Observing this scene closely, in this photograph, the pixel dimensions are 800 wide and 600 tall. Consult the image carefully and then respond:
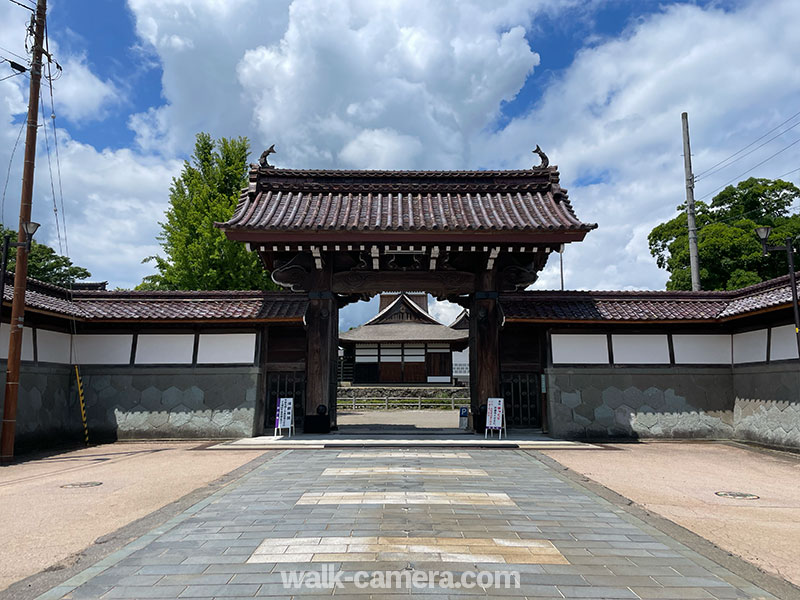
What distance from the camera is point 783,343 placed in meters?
12.1

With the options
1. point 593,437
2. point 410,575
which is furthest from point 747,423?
point 410,575

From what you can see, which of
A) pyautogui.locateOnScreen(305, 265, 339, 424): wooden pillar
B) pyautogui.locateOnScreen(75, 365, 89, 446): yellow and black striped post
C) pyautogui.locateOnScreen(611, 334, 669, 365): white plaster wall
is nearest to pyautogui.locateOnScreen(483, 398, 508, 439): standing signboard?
pyautogui.locateOnScreen(611, 334, 669, 365): white plaster wall

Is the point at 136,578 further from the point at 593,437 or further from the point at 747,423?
the point at 747,423

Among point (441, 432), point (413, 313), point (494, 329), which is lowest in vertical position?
point (441, 432)

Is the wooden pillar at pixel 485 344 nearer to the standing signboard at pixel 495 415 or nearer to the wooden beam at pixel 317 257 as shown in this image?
the standing signboard at pixel 495 415

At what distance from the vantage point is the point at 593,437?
13.8 m

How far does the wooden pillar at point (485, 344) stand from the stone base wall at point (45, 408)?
10929mm

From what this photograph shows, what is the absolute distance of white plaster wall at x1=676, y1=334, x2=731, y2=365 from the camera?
46.9ft

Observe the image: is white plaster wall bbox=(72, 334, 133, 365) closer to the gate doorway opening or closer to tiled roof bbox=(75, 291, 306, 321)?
tiled roof bbox=(75, 291, 306, 321)

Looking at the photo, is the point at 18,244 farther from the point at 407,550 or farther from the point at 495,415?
the point at 495,415

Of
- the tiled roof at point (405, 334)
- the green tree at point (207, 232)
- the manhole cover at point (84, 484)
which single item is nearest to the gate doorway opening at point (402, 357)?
the tiled roof at point (405, 334)

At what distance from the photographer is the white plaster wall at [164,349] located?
14.4 metres

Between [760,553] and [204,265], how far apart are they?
2452 centimetres

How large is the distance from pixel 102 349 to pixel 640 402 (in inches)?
594
